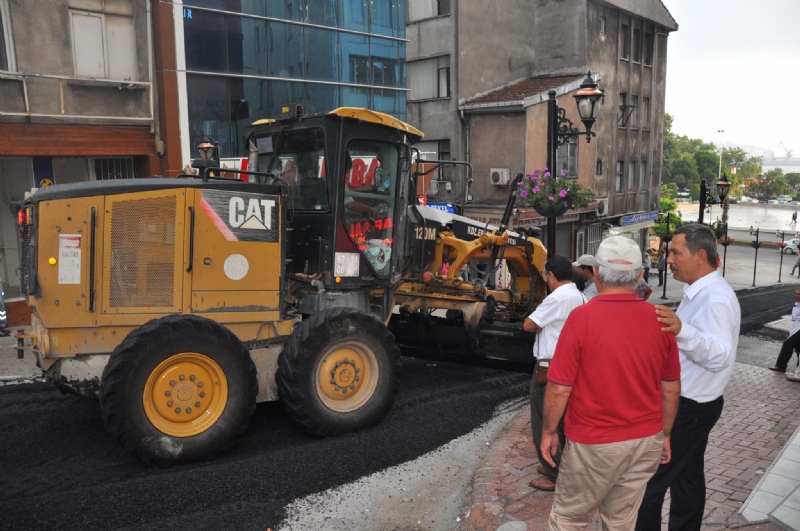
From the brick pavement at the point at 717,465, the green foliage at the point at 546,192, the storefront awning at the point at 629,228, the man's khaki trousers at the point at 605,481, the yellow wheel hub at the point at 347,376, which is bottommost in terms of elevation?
the brick pavement at the point at 717,465

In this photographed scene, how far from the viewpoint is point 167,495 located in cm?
512

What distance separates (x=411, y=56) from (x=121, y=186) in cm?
2008

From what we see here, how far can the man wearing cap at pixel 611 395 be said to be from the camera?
11.2 ft

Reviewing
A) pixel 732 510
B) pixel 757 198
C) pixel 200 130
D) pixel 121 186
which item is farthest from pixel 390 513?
pixel 757 198

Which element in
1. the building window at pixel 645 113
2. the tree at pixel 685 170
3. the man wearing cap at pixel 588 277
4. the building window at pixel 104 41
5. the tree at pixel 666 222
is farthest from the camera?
the tree at pixel 685 170

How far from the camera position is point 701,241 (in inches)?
163

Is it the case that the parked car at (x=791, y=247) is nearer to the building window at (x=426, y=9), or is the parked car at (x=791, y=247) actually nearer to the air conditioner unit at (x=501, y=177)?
the air conditioner unit at (x=501, y=177)

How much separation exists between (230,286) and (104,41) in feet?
31.8

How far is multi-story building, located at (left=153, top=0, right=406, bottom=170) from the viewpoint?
14.2 m

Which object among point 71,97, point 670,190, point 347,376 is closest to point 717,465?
point 347,376

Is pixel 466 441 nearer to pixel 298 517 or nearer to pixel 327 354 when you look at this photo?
pixel 327 354

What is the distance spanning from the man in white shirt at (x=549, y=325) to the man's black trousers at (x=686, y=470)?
1.12 m

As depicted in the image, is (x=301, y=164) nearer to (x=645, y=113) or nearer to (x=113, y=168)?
(x=113, y=168)

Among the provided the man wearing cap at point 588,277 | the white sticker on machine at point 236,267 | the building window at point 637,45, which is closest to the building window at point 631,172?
the building window at point 637,45
